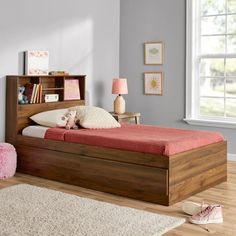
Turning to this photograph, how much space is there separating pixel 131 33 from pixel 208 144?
2.59 meters

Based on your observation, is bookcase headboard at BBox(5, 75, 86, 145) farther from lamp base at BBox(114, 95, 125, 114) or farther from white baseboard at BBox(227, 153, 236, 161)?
white baseboard at BBox(227, 153, 236, 161)

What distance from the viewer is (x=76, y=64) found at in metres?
5.83

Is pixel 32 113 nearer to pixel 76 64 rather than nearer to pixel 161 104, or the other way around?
pixel 76 64

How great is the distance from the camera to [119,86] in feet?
19.2

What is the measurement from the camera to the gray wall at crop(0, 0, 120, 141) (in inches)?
197

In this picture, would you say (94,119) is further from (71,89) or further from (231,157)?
(231,157)

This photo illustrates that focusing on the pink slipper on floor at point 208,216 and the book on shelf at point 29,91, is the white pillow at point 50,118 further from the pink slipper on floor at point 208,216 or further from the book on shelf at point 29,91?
the pink slipper on floor at point 208,216

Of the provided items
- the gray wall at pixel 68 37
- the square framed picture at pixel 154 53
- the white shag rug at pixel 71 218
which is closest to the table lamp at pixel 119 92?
the gray wall at pixel 68 37

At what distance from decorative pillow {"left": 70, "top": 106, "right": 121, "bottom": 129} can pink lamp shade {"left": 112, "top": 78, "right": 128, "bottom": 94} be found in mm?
901

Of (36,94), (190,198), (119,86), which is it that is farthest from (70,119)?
(190,198)

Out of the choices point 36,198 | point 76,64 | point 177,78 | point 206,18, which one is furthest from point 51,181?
point 206,18

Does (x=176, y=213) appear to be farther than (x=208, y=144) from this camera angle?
No

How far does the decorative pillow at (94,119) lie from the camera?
475 cm

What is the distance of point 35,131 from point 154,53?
213 cm
